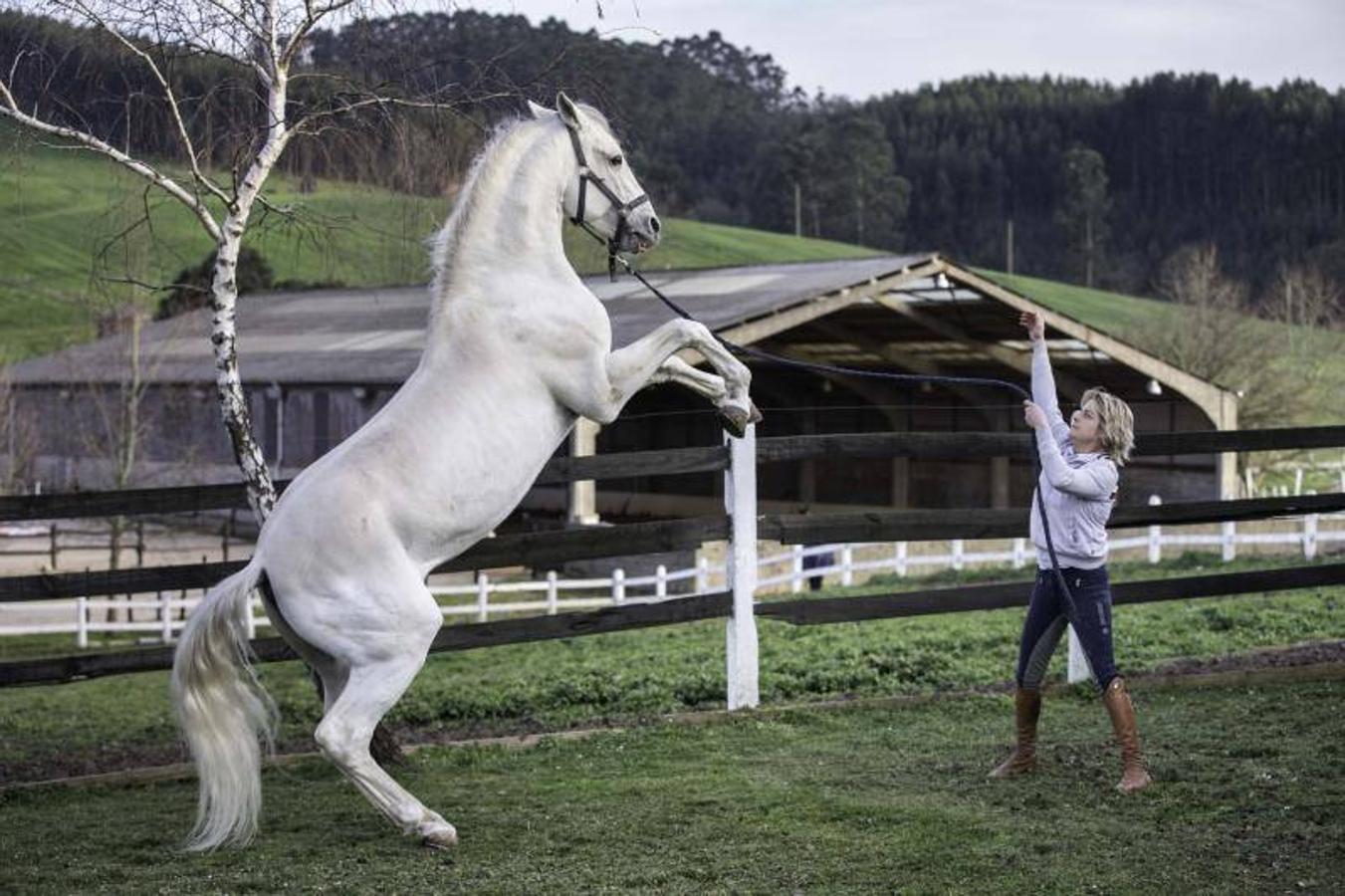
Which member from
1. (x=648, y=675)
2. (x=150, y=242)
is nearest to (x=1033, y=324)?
(x=648, y=675)

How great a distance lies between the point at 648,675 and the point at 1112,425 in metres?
4.82

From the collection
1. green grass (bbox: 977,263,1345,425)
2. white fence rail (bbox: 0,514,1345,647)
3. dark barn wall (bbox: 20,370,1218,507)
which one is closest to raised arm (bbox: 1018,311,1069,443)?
white fence rail (bbox: 0,514,1345,647)

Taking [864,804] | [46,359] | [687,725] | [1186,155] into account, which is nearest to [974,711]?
[687,725]

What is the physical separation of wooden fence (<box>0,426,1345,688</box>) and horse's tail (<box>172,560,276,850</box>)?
1612 millimetres

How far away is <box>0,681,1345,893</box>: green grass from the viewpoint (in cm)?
488

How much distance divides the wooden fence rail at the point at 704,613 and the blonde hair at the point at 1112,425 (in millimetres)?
2109

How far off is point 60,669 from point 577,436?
11682 millimetres

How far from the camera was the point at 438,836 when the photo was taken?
17.4 feet

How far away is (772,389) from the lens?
28.1 m

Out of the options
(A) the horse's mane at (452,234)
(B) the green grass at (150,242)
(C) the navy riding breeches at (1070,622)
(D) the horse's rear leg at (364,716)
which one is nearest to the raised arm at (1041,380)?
(C) the navy riding breeches at (1070,622)

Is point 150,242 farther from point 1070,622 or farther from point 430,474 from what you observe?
point 1070,622

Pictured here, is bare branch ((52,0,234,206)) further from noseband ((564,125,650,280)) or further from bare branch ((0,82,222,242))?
noseband ((564,125,650,280))

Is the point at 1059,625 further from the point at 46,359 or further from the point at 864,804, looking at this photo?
the point at 46,359

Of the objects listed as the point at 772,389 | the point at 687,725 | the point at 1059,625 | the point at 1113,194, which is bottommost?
the point at 687,725
